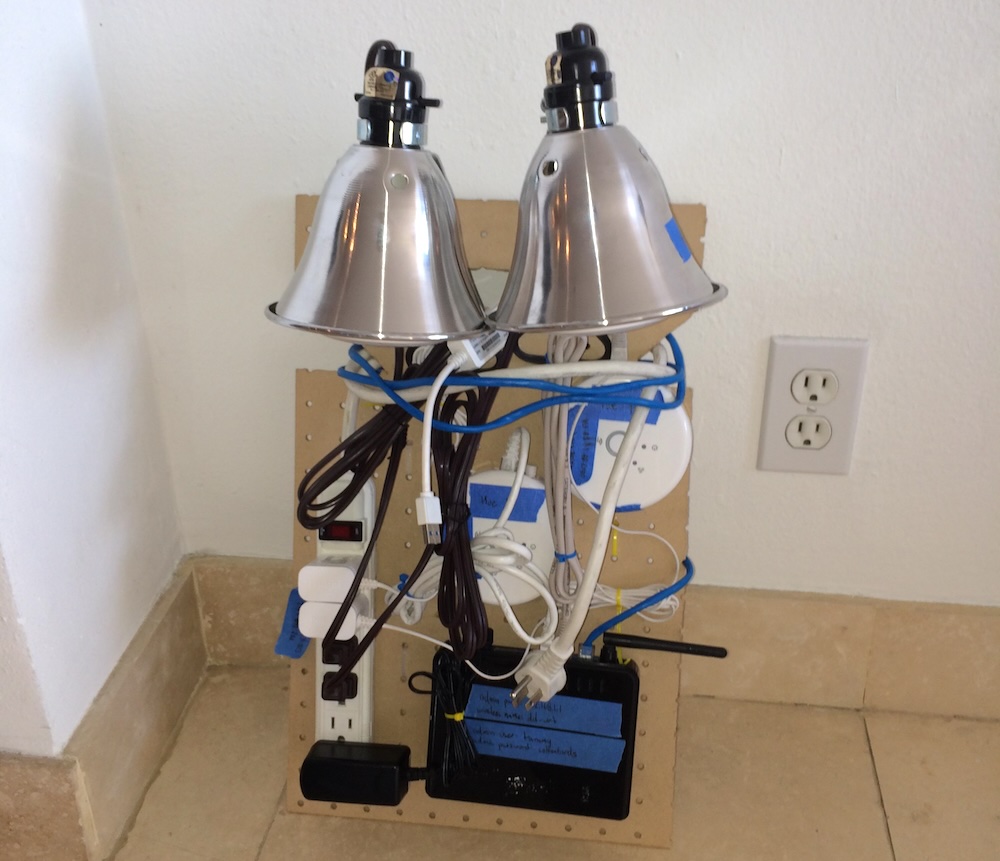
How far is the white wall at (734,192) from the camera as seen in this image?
0.63m

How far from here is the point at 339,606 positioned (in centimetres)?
66

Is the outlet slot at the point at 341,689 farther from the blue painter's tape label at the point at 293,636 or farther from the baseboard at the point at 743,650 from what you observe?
the baseboard at the point at 743,650

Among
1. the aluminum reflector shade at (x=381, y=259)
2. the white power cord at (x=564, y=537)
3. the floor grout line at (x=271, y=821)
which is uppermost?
the aluminum reflector shade at (x=381, y=259)

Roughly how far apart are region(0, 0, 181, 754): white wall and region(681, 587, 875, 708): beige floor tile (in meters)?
0.54

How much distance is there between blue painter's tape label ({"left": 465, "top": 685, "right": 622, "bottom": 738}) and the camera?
0.68 metres

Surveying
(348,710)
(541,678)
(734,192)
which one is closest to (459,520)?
(541,678)

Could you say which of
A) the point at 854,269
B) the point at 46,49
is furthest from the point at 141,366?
the point at 854,269

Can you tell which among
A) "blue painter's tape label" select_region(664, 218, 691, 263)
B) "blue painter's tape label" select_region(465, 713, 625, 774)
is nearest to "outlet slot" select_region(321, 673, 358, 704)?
"blue painter's tape label" select_region(465, 713, 625, 774)

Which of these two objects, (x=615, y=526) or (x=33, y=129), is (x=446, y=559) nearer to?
(x=615, y=526)

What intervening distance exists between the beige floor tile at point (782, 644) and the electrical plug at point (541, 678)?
0.72 feet

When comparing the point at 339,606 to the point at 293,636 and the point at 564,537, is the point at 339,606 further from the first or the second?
the point at 564,537

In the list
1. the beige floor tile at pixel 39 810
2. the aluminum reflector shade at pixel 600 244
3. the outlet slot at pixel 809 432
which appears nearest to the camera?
the aluminum reflector shade at pixel 600 244

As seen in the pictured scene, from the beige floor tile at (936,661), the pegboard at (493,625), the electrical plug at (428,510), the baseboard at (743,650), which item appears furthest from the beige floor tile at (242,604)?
the beige floor tile at (936,661)

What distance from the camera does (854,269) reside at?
0.69 m
